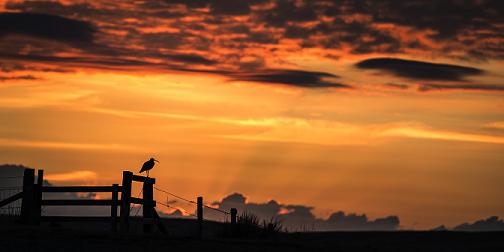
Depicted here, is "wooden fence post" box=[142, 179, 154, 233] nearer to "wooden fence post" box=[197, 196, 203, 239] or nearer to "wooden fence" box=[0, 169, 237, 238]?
"wooden fence" box=[0, 169, 237, 238]

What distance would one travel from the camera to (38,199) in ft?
102

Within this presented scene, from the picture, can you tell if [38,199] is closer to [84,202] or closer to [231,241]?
[84,202]

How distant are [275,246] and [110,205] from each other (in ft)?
23.1

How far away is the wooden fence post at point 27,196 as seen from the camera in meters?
31.0

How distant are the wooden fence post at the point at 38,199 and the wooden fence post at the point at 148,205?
149 inches

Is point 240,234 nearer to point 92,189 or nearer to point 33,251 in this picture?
point 92,189

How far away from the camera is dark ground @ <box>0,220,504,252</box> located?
23.2 m

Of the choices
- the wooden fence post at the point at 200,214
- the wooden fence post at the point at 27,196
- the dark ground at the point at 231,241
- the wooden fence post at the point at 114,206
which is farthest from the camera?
the wooden fence post at the point at 27,196

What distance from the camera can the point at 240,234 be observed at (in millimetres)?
30219

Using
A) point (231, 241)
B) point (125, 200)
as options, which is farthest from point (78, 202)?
point (231, 241)

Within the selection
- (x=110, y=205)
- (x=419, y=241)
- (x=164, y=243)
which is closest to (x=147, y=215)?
(x=110, y=205)

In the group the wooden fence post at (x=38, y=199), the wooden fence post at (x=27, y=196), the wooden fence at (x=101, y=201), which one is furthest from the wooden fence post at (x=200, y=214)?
the wooden fence post at (x=27, y=196)

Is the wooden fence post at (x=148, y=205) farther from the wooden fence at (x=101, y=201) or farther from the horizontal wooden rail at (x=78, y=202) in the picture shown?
the horizontal wooden rail at (x=78, y=202)

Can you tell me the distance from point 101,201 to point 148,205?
164cm
